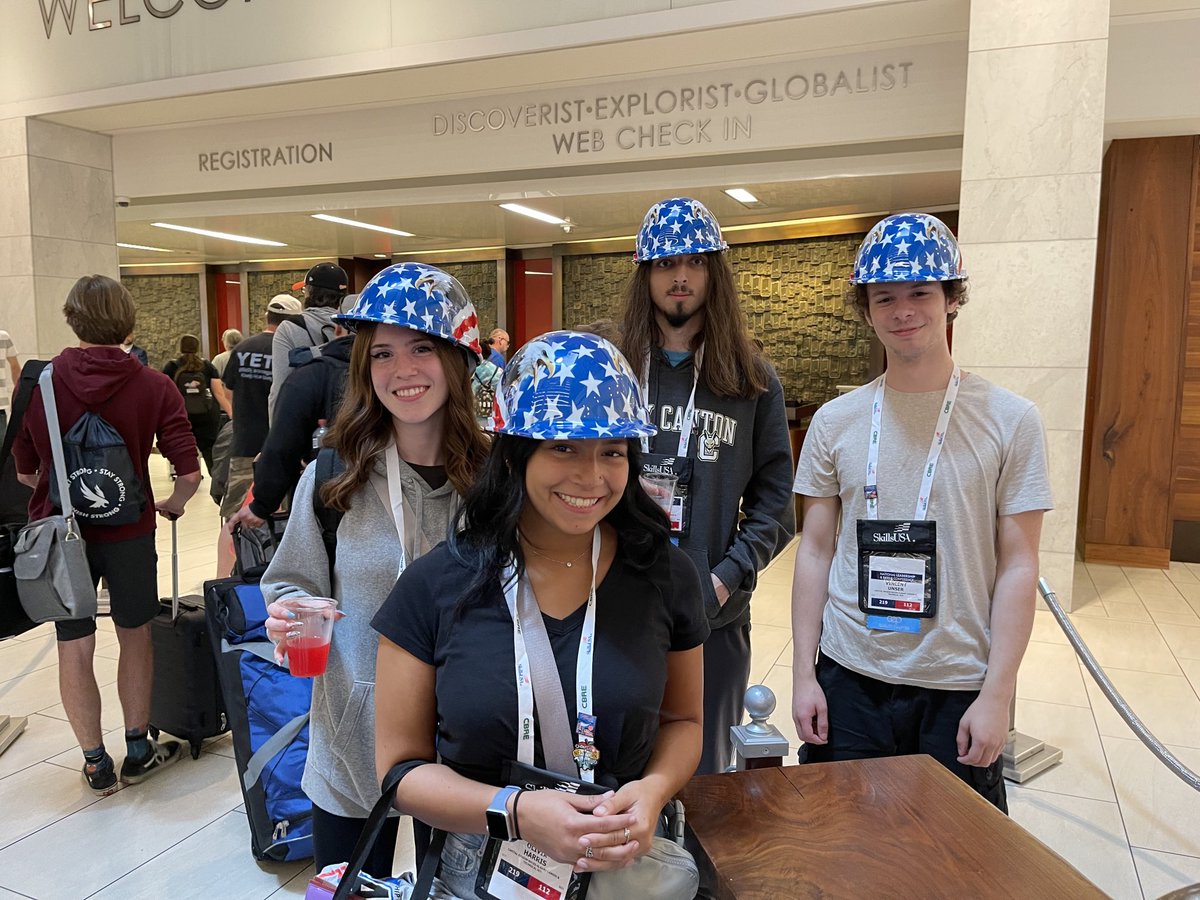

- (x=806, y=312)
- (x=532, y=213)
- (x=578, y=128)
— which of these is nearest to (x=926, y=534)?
(x=578, y=128)

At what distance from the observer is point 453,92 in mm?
6551

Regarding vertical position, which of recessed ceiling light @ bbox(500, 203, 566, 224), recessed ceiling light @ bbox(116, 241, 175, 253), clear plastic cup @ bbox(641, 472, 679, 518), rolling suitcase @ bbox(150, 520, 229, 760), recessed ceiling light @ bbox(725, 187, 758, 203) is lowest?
rolling suitcase @ bbox(150, 520, 229, 760)

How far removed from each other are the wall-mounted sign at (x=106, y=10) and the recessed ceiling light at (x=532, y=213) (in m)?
3.39

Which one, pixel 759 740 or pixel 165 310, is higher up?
pixel 165 310

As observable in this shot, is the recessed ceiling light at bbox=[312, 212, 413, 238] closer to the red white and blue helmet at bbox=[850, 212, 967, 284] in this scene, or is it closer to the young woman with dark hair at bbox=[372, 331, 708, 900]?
the red white and blue helmet at bbox=[850, 212, 967, 284]

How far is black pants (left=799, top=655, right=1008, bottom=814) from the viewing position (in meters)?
1.67

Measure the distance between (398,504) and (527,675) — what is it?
0.56 meters

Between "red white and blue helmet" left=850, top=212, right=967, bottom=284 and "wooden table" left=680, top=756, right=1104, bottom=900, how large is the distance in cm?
88

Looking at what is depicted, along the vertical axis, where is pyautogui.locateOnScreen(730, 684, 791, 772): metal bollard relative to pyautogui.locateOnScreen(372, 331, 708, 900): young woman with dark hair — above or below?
below

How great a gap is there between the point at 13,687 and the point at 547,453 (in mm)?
3921

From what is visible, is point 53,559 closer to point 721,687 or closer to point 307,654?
point 307,654

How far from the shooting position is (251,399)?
3980 mm

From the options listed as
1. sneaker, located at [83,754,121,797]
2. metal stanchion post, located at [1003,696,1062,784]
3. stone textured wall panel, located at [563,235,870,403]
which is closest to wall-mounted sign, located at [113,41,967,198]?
metal stanchion post, located at [1003,696,1062,784]

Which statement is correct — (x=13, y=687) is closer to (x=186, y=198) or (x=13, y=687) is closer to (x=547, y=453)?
(x=547, y=453)
